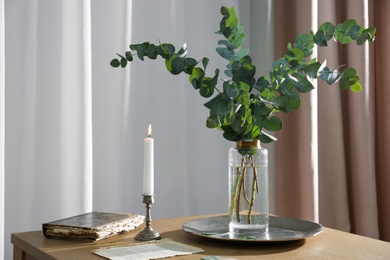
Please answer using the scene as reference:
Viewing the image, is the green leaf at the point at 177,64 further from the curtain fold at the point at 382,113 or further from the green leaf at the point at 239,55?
the curtain fold at the point at 382,113

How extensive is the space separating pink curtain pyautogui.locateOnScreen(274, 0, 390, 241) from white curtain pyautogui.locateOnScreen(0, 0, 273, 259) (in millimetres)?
224

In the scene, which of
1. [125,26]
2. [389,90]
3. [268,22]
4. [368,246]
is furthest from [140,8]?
[368,246]

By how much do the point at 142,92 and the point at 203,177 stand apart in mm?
423

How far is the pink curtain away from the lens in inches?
91.0

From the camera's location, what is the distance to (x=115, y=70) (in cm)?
220

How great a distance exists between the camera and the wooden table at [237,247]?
1299 millimetres

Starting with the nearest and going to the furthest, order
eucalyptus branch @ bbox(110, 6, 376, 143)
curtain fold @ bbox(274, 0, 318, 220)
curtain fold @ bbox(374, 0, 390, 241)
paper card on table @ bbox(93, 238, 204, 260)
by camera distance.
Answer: paper card on table @ bbox(93, 238, 204, 260), eucalyptus branch @ bbox(110, 6, 376, 143), curtain fold @ bbox(274, 0, 318, 220), curtain fold @ bbox(374, 0, 390, 241)

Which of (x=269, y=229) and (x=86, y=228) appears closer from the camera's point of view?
(x=86, y=228)

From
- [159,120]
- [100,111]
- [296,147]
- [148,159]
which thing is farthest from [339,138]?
[148,159]

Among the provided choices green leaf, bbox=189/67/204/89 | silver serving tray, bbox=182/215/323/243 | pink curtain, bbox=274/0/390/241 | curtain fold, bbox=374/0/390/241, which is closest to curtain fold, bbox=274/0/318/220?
pink curtain, bbox=274/0/390/241

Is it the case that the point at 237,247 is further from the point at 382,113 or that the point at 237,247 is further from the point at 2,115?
the point at 382,113

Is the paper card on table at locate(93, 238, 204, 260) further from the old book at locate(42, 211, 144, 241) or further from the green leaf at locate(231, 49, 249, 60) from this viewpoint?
the green leaf at locate(231, 49, 249, 60)

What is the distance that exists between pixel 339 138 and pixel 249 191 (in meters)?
1.04

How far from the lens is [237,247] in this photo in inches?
54.4
